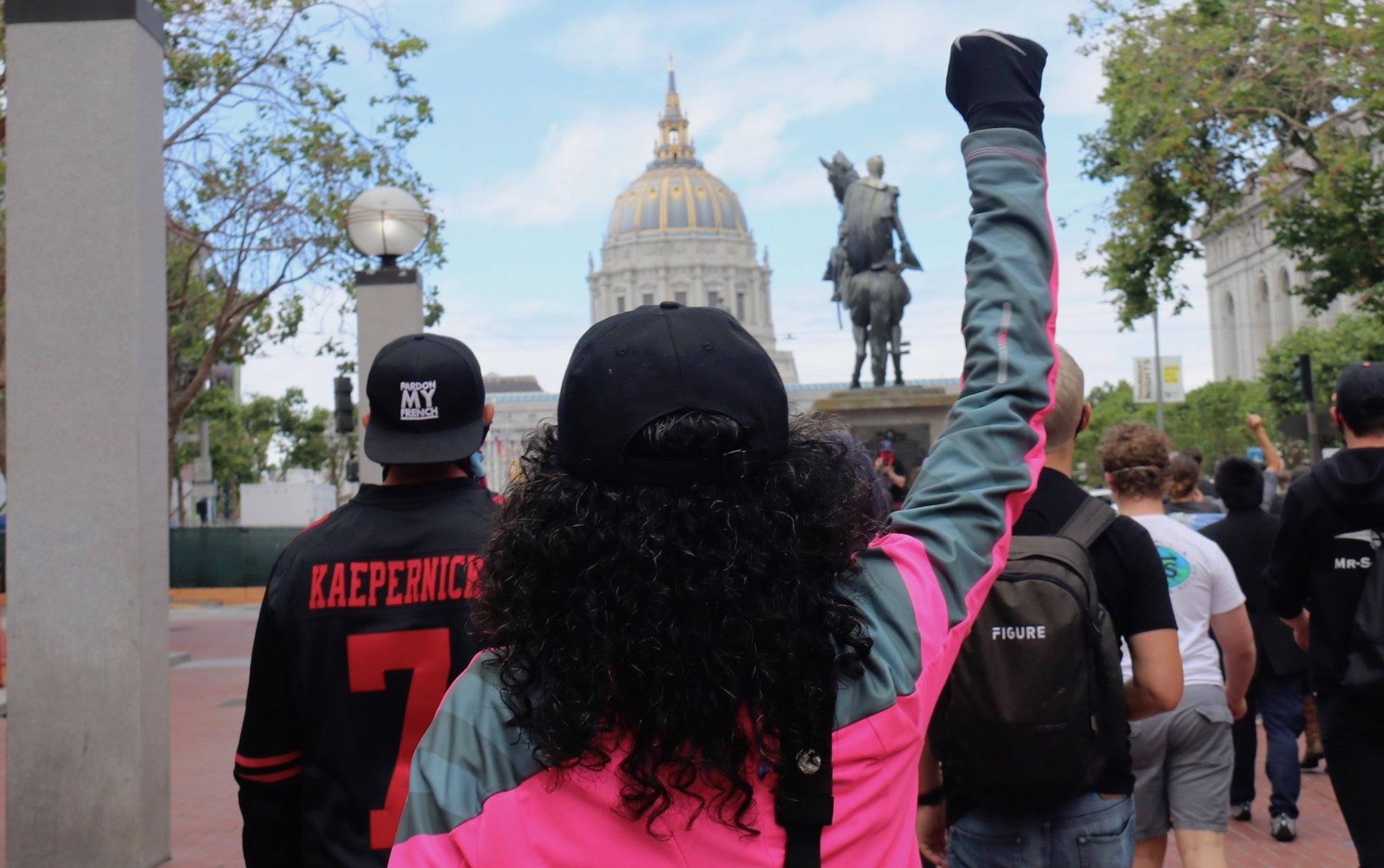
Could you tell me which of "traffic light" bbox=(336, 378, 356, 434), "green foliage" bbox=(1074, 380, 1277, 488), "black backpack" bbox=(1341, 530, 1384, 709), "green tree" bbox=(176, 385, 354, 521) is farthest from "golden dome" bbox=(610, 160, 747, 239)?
"black backpack" bbox=(1341, 530, 1384, 709)

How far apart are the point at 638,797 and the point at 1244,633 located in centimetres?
383

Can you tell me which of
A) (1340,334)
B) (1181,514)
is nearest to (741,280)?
(1340,334)

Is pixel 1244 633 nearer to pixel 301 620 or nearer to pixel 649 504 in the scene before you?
pixel 301 620

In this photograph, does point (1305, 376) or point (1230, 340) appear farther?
point (1230, 340)

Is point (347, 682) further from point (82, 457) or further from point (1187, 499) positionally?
point (1187, 499)

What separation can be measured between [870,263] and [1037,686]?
652 inches

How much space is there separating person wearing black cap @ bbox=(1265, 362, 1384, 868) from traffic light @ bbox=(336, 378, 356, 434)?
13.1 metres

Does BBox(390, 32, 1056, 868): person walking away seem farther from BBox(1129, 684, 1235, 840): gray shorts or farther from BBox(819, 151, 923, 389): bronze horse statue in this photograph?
BBox(819, 151, 923, 389): bronze horse statue

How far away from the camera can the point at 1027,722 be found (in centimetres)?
291

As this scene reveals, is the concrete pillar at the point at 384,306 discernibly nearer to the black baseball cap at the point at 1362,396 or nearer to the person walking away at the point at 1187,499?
the person walking away at the point at 1187,499

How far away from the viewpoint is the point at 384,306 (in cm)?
1050

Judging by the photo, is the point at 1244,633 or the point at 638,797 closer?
the point at 638,797

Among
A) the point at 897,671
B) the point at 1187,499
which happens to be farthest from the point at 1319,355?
the point at 897,671

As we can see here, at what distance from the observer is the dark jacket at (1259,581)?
734 centimetres
